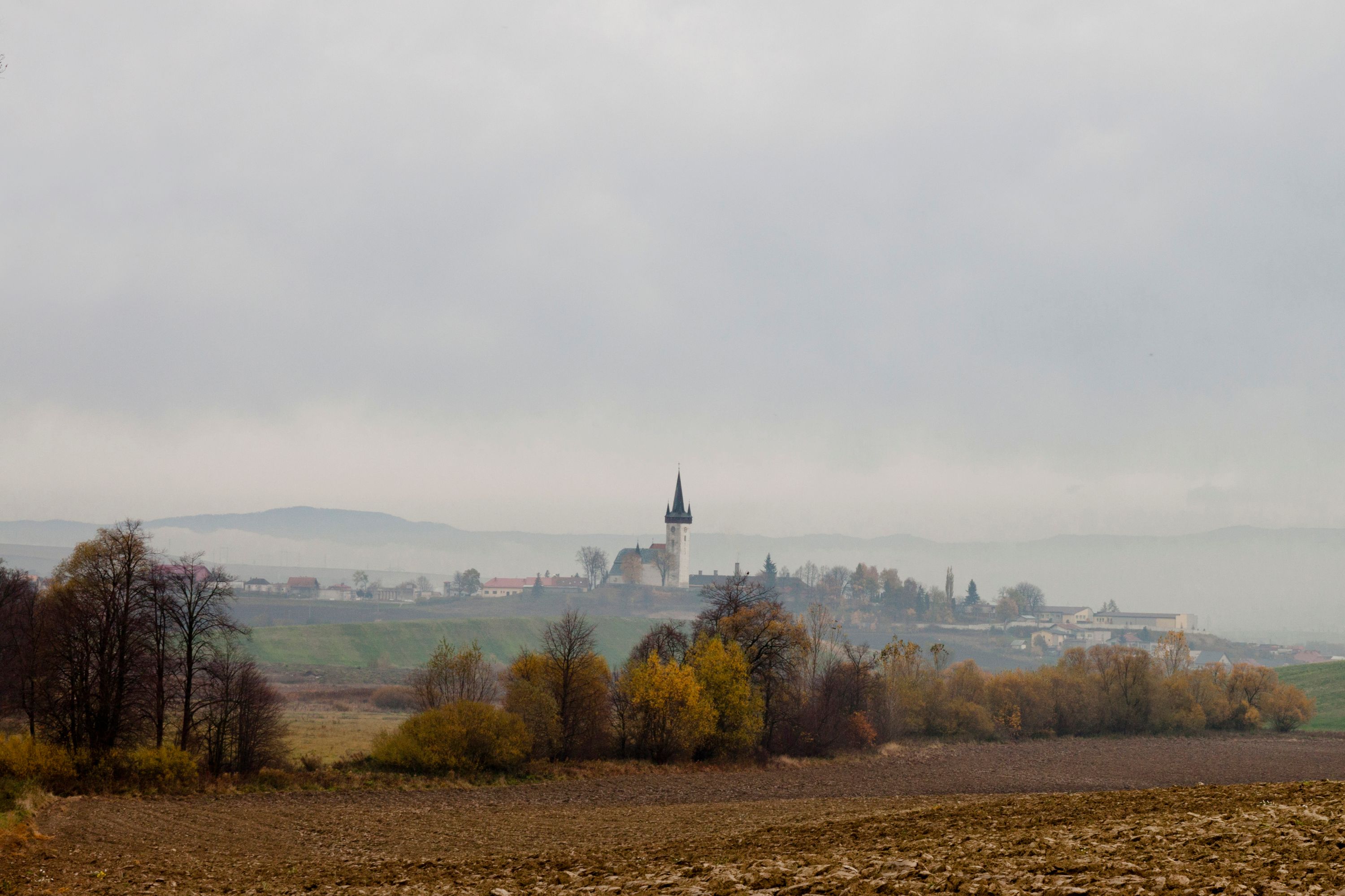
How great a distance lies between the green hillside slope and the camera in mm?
156250

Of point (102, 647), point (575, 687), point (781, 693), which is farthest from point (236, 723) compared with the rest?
point (781, 693)

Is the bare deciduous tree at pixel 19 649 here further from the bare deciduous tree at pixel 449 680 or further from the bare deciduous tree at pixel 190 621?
the bare deciduous tree at pixel 449 680

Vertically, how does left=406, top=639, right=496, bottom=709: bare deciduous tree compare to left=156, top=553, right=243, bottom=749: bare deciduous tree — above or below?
below

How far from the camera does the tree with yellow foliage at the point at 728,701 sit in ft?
181

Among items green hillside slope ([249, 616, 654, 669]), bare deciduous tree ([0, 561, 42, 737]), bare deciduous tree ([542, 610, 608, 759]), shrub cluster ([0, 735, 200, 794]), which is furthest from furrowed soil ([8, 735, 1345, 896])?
green hillside slope ([249, 616, 654, 669])

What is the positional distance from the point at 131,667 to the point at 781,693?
1497 inches

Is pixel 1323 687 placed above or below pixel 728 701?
below

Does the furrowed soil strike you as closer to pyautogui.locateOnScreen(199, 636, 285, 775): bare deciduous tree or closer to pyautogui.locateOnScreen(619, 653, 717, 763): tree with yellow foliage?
pyautogui.locateOnScreen(199, 636, 285, 775): bare deciduous tree

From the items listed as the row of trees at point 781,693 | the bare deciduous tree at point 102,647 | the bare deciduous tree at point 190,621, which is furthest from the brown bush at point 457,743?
the bare deciduous tree at point 102,647

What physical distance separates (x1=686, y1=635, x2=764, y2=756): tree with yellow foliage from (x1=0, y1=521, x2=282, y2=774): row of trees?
78.3 ft

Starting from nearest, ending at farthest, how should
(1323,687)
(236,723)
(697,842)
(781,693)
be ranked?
(697,842) → (236,723) → (781,693) → (1323,687)

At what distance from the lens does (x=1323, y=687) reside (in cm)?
11200

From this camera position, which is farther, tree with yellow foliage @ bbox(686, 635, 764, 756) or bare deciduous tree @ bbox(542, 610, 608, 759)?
tree with yellow foliage @ bbox(686, 635, 764, 756)

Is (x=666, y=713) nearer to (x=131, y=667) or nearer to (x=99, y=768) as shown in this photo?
(x=131, y=667)
